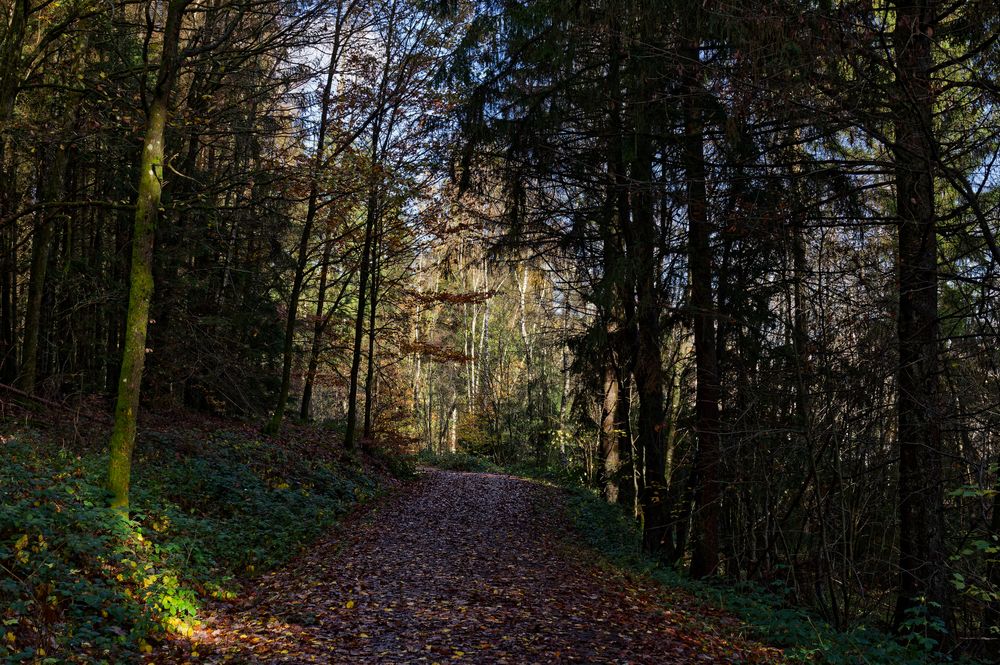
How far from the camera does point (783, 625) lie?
267 inches

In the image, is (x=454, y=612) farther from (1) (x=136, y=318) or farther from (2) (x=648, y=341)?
(2) (x=648, y=341)

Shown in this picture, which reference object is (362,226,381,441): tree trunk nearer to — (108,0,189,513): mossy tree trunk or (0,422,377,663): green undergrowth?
(0,422,377,663): green undergrowth

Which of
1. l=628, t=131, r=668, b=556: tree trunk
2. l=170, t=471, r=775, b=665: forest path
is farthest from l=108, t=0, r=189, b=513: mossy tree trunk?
l=628, t=131, r=668, b=556: tree trunk

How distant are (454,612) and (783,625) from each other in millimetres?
3483

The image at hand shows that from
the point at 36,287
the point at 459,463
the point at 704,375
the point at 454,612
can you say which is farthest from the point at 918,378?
the point at 459,463

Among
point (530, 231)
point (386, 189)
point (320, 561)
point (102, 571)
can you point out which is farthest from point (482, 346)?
point (102, 571)

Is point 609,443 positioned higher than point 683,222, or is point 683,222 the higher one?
point 683,222

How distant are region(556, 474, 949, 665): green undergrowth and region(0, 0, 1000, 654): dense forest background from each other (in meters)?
0.40

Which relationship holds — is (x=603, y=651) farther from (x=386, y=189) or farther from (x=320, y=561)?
(x=386, y=189)

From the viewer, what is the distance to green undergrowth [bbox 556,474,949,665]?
234 inches

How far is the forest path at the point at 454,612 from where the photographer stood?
5.62 meters

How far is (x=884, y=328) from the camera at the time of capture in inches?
298

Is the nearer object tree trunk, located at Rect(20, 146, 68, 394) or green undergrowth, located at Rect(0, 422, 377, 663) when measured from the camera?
green undergrowth, located at Rect(0, 422, 377, 663)

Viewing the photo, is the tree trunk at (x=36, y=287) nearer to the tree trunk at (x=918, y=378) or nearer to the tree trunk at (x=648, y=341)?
the tree trunk at (x=648, y=341)
